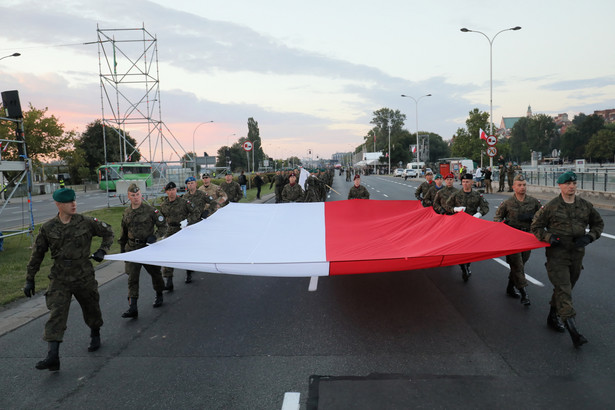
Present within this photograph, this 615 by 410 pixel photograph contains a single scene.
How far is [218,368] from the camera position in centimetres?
461

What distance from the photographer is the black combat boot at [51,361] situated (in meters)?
4.68

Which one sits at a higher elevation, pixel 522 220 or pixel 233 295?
pixel 522 220

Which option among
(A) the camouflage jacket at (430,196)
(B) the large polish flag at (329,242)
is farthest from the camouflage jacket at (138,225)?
(A) the camouflage jacket at (430,196)

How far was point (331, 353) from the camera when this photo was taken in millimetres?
4883

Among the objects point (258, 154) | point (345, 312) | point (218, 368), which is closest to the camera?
point (218, 368)

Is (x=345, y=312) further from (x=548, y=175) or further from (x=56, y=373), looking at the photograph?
(x=548, y=175)

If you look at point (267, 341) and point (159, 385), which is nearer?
point (159, 385)

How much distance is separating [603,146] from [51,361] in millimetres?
105733

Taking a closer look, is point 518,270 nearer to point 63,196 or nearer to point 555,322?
point 555,322

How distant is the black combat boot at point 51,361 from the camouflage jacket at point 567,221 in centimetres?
579

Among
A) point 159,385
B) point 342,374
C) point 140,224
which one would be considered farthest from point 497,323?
point 140,224

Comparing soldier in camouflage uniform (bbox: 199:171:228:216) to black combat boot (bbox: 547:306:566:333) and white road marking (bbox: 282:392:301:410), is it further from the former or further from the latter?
black combat boot (bbox: 547:306:566:333)

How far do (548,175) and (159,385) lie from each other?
101 ft

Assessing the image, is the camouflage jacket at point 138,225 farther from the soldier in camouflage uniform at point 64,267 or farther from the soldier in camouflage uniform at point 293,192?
the soldier in camouflage uniform at point 293,192
